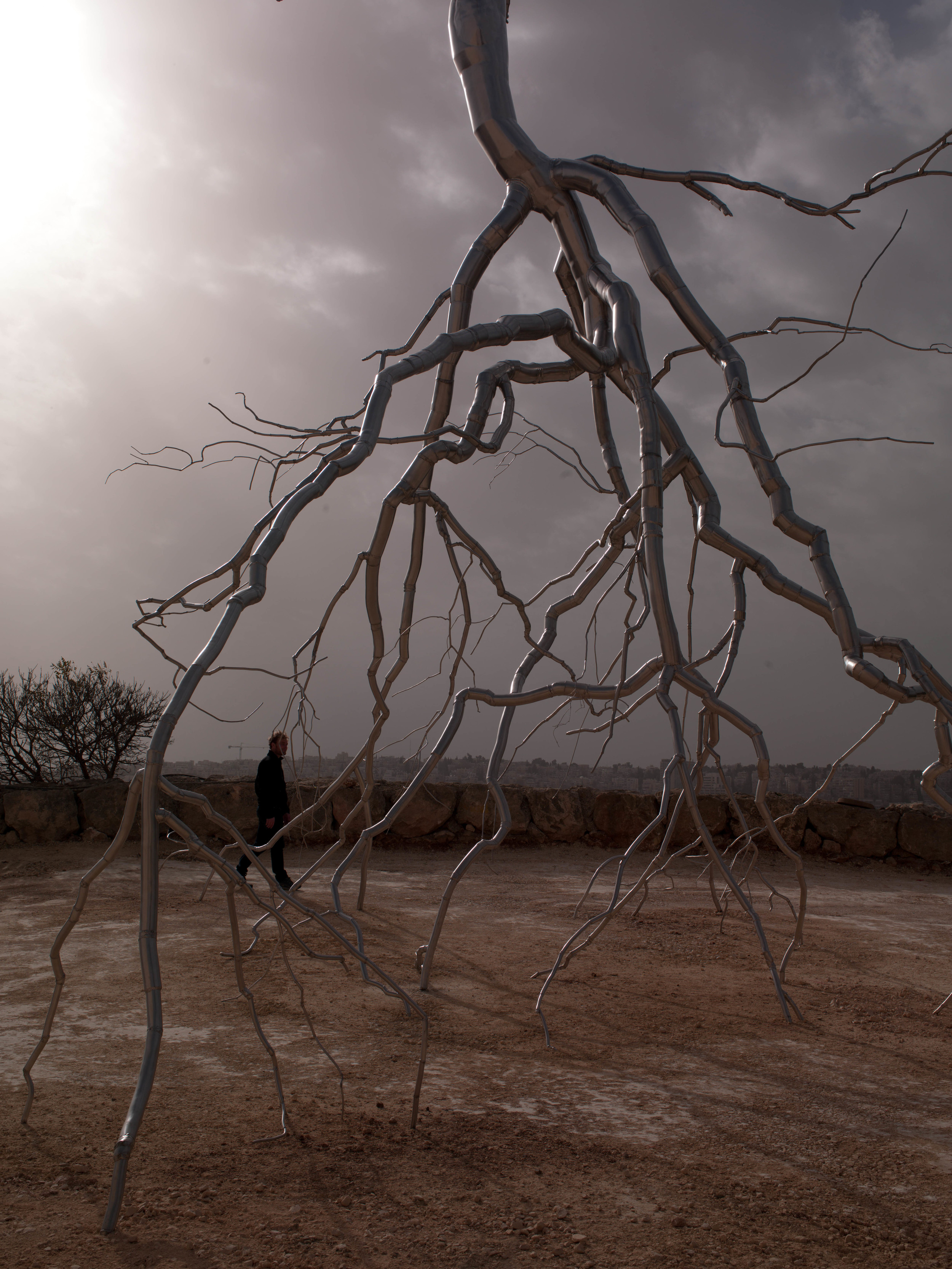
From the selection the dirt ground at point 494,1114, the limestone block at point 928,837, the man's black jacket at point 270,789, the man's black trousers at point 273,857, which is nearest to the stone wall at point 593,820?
the limestone block at point 928,837

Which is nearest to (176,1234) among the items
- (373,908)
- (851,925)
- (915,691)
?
(915,691)

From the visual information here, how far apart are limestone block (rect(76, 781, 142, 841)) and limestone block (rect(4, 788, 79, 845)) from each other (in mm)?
100

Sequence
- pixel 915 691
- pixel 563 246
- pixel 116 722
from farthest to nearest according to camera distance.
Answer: pixel 116 722
pixel 563 246
pixel 915 691

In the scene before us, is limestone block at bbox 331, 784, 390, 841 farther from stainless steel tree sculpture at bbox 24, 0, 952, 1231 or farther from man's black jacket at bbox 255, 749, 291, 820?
stainless steel tree sculpture at bbox 24, 0, 952, 1231

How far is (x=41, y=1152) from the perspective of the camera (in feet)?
6.35

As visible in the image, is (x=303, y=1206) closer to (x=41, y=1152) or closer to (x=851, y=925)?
(x=41, y=1152)

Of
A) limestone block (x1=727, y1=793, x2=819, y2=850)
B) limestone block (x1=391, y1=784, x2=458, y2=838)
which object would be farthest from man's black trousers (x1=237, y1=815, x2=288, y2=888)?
limestone block (x1=727, y1=793, x2=819, y2=850)

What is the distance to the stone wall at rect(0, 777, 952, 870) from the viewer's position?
9000mm

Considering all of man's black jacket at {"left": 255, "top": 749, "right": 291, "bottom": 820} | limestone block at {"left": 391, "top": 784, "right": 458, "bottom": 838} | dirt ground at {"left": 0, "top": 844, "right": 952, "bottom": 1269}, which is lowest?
dirt ground at {"left": 0, "top": 844, "right": 952, "bottom": 1269}

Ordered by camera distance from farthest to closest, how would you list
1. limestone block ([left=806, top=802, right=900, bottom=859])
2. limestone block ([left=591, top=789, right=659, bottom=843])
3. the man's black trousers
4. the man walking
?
limestone block ([left=591, top=789, right=659, bottom=843]) → limestone block ([left=806, top=802, right=900, bottom=859]) → the man walking → the man's black trousers

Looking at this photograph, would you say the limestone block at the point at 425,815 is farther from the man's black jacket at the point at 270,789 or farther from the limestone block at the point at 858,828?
the limestone block at the point at 858,828

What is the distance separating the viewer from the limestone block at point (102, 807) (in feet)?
27.4

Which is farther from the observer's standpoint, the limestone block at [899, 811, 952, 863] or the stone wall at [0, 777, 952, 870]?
the limestone block at [899, 811, 952, 863]

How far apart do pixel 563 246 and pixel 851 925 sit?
5075 millimetres
